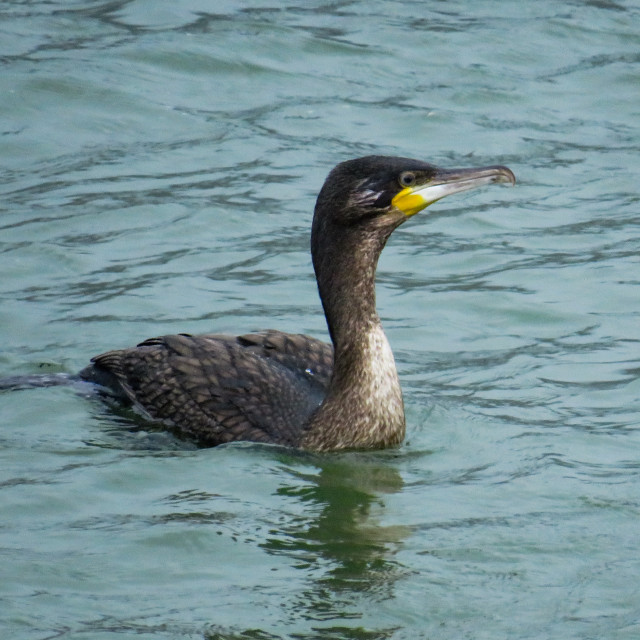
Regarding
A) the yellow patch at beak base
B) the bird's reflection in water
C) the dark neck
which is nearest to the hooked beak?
the yellow patch at beak base

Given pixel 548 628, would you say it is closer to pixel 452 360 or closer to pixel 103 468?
pixel 103 468

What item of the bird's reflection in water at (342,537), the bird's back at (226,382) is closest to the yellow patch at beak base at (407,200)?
the bird's back at (226,382)

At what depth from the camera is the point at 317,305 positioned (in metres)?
9.47

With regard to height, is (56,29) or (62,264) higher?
(56,29)

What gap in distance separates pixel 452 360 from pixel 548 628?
315cm

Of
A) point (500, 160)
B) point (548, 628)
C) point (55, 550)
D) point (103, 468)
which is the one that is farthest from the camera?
point (500, 160)

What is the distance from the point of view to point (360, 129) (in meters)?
12.5

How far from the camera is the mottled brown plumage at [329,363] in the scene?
7.12 meters

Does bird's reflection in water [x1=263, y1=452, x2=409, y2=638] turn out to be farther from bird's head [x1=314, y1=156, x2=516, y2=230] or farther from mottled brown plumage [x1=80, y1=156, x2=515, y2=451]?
bird's head [x1=314, y1=156, x2=516, y2=230]

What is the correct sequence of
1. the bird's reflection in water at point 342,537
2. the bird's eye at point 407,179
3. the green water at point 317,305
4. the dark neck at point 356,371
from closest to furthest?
the bird's reflection in water at point 342,537
the green water at point 317,305
the bird's eye at point 407,179
the dark neck at point 356,371

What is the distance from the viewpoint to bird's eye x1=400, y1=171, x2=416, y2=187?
7.09 meters

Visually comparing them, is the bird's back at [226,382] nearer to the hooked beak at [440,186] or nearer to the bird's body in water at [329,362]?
the bird's body in water at [329,362]

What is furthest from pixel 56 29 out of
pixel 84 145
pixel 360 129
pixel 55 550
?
pixel 55 550

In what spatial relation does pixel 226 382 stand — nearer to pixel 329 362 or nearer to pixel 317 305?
pixel 329 362
